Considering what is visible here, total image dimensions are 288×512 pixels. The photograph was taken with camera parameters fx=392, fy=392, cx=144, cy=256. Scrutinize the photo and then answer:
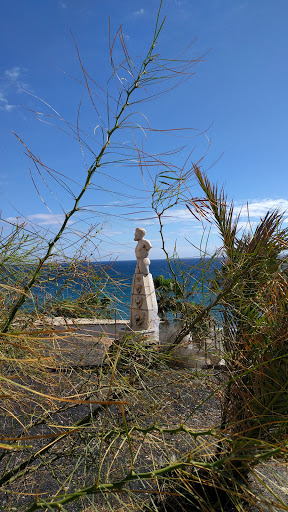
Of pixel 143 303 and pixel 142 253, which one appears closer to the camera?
pixel 143 303

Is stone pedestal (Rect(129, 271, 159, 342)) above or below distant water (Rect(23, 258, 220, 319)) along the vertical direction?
below

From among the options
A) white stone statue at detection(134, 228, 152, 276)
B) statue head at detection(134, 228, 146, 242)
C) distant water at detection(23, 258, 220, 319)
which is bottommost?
distant water at detection(23, 258, 220, 319)

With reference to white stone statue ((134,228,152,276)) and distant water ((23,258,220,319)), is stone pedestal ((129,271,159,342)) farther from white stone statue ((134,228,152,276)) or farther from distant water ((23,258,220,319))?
distant water ((23,258,220,319))

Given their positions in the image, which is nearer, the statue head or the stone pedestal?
the stone pedestal

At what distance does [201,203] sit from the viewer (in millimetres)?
1574

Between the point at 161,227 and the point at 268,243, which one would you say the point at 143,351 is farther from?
the point at 268,243

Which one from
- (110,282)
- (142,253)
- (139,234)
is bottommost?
(110,282)

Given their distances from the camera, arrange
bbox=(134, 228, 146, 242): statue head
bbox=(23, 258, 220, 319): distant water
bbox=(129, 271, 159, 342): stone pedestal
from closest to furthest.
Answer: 1. bbox=(23, 258, 220, 319): distant water
2. bbox=(129, 271, 159, 342): stone pedestal
3. bbox=(134, 228, 146, 242): statue head

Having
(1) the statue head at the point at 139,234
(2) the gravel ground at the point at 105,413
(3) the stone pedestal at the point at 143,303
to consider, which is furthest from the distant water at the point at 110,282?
(1) the statue head at the point at 139,234

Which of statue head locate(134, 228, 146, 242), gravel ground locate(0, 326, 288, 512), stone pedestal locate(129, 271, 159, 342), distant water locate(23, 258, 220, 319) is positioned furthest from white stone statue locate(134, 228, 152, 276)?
gravel ground locate(0, 326, 288, 512)

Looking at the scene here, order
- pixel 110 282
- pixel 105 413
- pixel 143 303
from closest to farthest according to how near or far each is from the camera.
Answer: pixel 105 413 → pixel 110 282 → pixel 143 303

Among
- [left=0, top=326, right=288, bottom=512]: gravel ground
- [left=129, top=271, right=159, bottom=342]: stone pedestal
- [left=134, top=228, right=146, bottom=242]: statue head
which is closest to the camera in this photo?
[left=0, top=326, right=288, bottom=512]: gravel ground

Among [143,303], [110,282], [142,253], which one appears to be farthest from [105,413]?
[142,253]

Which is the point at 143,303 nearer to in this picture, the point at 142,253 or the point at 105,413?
the point at 142,253
